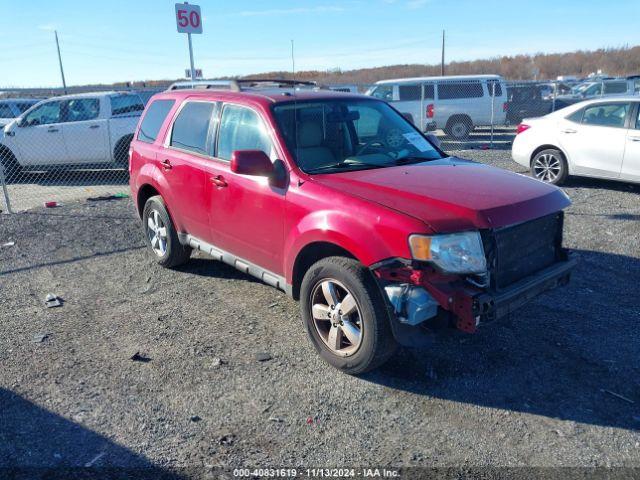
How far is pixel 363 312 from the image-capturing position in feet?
11.8

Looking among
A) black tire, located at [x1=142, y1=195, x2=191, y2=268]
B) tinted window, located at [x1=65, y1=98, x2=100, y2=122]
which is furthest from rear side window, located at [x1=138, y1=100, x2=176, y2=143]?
tinted window, located at [x1=65, y1=98, x2=100, y2=122]

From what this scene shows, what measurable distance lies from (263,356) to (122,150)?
912 centimetres

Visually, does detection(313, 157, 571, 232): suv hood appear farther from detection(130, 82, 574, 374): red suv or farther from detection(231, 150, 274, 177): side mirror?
detection(231, 150, 274, 177): side mirror

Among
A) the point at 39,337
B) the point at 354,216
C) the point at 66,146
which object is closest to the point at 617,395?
the point at 354,216

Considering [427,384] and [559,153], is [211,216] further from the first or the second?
[559,153]

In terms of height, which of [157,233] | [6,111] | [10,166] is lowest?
[10,166]

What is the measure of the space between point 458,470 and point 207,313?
9.17ft

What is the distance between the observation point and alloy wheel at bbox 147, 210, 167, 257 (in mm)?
6074

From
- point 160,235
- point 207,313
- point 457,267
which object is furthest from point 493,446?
point 160,235

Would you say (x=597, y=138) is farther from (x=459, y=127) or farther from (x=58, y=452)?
(x=459, y=127)

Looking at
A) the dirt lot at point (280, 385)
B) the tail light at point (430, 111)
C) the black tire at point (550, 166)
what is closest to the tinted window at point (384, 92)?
the tail light at point (430, 111)

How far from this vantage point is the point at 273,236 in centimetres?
439

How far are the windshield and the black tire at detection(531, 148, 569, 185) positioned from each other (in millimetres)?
5509

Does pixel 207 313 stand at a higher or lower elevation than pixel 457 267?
lower
